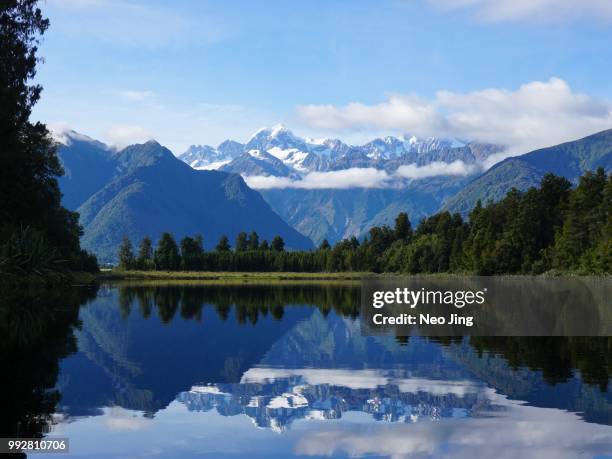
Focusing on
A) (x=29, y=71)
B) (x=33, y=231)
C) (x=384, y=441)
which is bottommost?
(x=384, y=441)

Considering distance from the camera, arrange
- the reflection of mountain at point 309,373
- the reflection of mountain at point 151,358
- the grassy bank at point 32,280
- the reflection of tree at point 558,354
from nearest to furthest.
Result: the reflection of mountain at point 309,373 < the reflection of mountain at point 151,358 < the reflection of tree at point 558,354 < the grassy bank at point 32,280

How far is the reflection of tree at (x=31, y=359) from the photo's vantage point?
19.5 meters

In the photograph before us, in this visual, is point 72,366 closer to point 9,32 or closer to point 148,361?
point 148,361

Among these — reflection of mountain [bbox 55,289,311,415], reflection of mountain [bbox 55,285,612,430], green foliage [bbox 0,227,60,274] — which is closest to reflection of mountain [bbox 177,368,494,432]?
reflection of mountain [bbox 55,285,612,430]

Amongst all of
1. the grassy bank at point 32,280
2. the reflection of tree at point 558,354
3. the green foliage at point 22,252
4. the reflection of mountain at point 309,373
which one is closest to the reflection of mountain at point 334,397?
the reflection of mountain at point 309,373

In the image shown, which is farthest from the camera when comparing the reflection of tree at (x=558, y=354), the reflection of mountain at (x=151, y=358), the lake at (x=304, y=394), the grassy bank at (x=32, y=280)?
the grassy bank at (x=32, y=280)

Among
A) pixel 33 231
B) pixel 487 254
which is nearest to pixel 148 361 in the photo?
pixel 33 231

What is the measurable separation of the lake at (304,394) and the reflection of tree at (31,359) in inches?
3.9

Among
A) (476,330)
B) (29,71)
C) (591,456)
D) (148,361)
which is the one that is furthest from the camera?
(29,71)

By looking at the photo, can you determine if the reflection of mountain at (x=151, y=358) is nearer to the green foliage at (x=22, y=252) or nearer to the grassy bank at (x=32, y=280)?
the green foliage at (x=22, y=252)

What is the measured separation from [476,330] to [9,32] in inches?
2058

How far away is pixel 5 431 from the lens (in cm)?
1766

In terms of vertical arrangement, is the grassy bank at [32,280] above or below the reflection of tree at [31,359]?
above

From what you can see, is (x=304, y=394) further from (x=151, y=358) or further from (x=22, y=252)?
(x=22, y=252)
